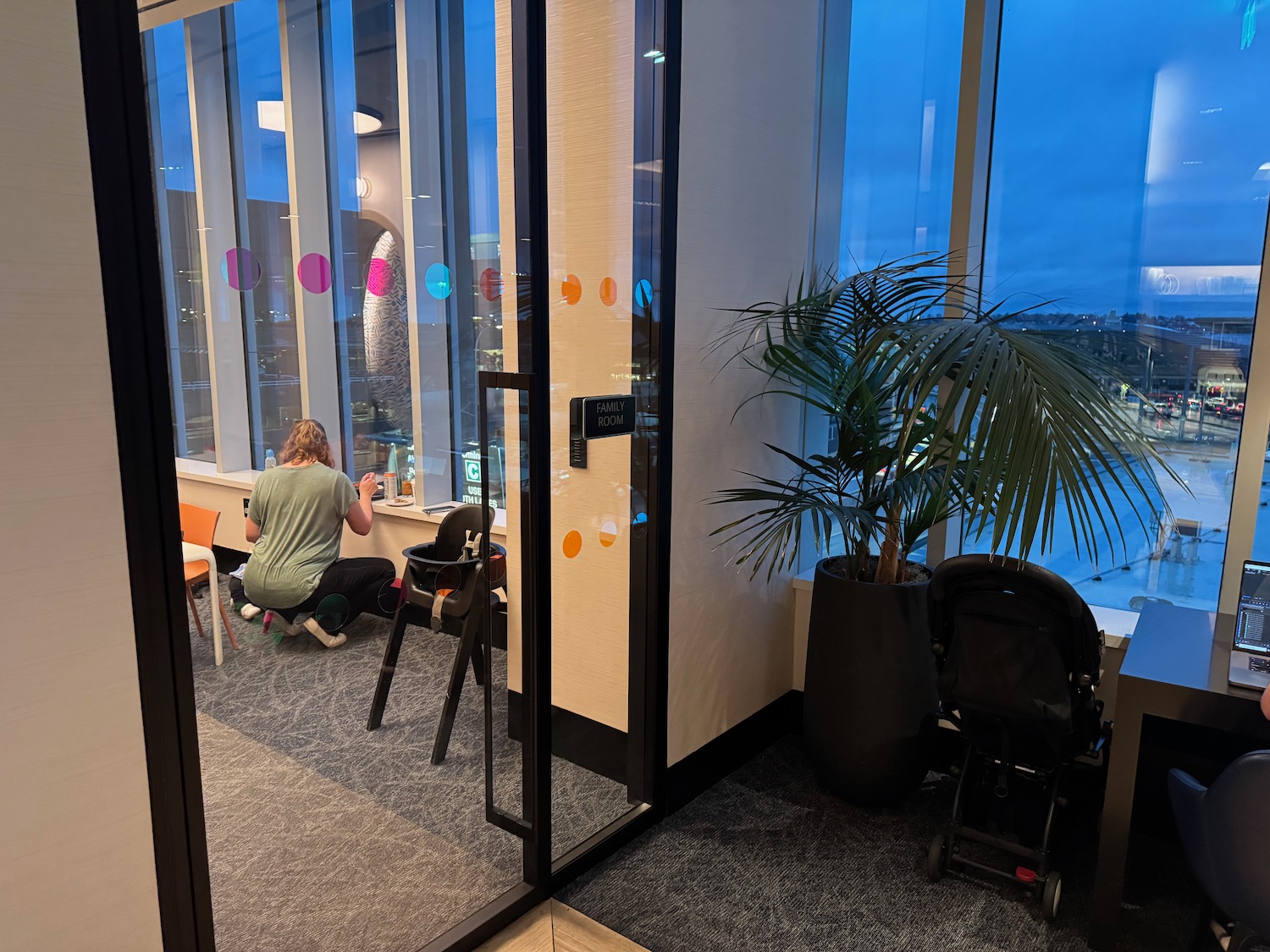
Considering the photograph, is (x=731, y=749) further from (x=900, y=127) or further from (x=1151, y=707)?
(x=900, y=127)

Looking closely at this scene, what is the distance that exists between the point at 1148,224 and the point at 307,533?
2.69 meters

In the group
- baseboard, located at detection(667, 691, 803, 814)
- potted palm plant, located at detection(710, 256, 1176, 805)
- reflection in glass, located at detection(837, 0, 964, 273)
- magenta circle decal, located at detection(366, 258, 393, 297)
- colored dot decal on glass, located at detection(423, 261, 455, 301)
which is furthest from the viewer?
reflection in glass, located at detection(837, 0, 964, 273)

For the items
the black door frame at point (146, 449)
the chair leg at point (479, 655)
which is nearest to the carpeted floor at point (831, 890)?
the chair leg at point (479, 655)

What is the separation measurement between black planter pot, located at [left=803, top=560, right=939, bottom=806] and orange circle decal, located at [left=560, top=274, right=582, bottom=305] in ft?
3.95

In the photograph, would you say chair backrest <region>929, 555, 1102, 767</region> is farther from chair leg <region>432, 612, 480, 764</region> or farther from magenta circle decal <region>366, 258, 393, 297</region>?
magenta circle decal <region>366, 258, 393, 297</region>

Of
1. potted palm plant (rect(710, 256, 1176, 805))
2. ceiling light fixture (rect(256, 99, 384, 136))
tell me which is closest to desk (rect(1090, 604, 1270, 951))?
potted palm plant (rect(710, 256, 1176, 805))

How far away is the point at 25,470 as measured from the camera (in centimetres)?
130

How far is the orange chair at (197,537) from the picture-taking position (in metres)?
1.57

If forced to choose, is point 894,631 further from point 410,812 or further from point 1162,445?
point 410,812

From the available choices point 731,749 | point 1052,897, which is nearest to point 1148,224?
point 1052,897

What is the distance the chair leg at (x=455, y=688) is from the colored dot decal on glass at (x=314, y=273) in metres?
0.90

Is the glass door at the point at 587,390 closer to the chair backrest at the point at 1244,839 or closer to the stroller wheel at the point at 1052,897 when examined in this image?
the stroller wheel at the point at 1052,897

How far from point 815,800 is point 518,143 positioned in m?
2.26

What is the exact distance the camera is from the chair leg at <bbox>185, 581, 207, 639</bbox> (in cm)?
155
